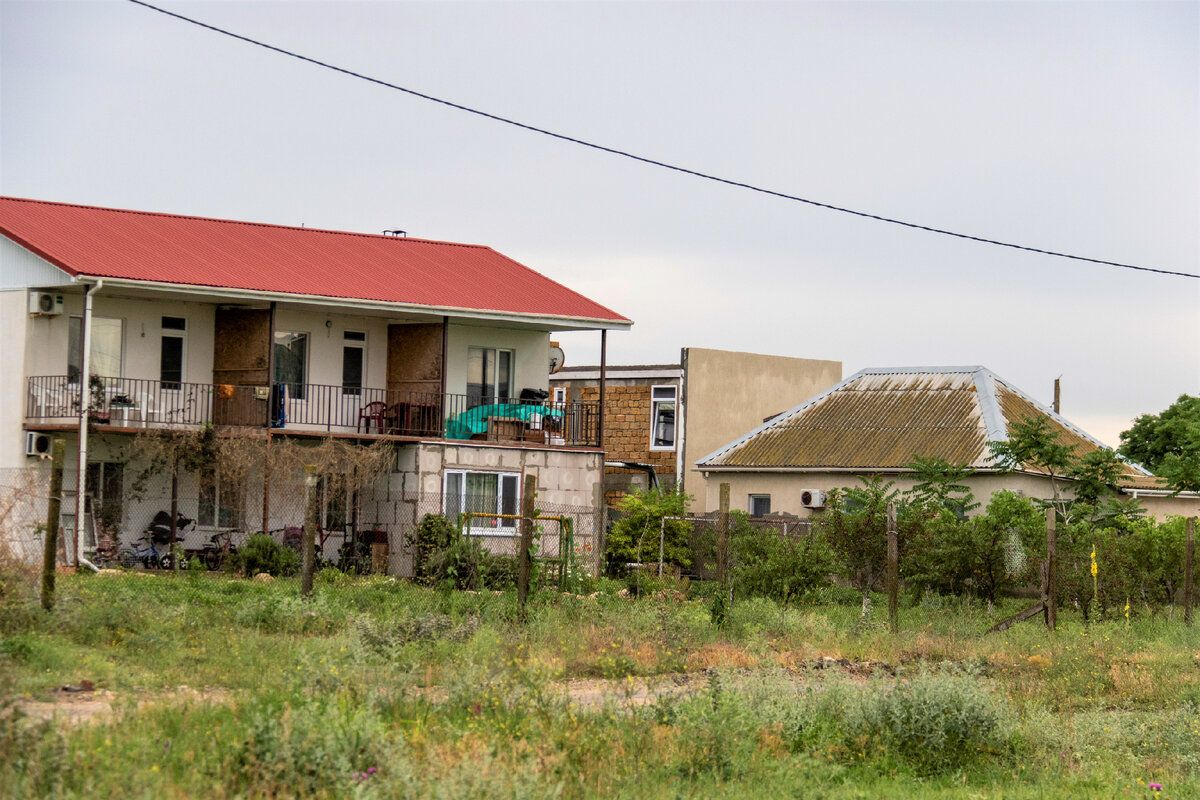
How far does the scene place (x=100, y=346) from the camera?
83.6 feet

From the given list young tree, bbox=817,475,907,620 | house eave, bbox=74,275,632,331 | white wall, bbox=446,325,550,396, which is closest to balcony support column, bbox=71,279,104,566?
house eave, bbox=74,275,632,331

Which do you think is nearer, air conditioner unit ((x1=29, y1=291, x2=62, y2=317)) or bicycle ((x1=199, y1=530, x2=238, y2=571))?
bicycle ((x1=199, y1=530, x2=238, y2=571))

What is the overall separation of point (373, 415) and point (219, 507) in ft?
12.1

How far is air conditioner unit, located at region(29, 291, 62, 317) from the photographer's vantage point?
24.2 meters

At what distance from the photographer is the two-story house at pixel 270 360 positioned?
24297mm

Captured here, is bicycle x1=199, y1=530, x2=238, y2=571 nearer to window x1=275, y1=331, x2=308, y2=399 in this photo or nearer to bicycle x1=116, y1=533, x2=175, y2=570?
bicycle x1=116, y1=533, x2=175, y2=570

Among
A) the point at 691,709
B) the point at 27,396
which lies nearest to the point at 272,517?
the point at 27,396

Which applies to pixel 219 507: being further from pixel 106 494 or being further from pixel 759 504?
pixel 759 504

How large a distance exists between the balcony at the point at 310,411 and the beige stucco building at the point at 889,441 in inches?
180

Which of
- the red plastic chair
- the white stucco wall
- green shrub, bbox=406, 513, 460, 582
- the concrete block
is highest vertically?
the red plastic chair

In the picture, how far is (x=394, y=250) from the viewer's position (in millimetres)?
31859

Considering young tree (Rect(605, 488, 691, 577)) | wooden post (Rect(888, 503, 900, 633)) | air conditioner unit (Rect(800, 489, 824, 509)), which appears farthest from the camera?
air conditioner unit (Rect(800, 489, 824, 509))

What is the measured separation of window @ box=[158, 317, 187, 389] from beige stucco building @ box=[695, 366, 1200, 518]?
12.5m

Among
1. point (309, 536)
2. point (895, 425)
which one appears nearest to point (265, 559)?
point (309, 536)
